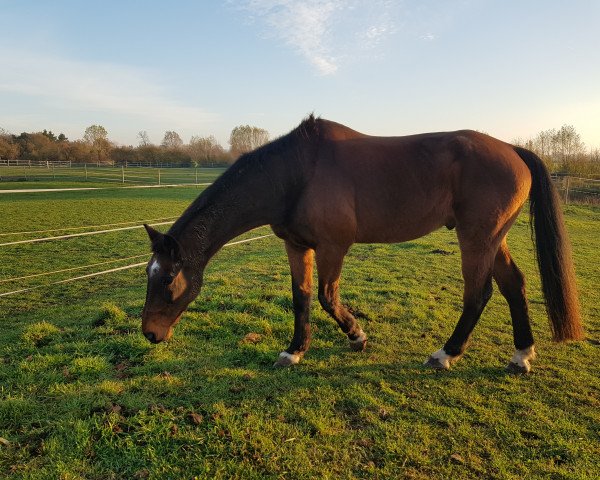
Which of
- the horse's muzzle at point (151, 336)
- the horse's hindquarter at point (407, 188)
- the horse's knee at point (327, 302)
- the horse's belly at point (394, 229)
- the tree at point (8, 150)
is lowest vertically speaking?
the horse's muzzle at point (151, 336)

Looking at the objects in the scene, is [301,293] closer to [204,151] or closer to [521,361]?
[521,361]

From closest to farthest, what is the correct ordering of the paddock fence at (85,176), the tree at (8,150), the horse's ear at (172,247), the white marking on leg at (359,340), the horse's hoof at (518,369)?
the horse's ear at (172,247), the horse's hoof at (518,369), the white marking on leg at (359,340), the paddock fence at (85,176), the tree at (8,150)

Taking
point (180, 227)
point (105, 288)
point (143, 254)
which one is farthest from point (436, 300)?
point (143, 254)

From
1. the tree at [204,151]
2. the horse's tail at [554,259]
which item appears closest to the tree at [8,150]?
the tree at [204,151]

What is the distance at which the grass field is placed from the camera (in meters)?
2.36

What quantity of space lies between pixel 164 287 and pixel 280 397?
4.32ft

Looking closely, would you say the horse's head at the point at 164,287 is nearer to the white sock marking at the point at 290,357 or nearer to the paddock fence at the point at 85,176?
the white sock marking at the point at 290,357

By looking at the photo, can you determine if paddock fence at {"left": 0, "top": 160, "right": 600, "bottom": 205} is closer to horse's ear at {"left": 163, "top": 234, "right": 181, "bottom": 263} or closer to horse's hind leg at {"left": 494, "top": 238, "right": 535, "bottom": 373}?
horse's hind leg at {"left": 494, "top": 238, "right": 535, "bottom": 373}

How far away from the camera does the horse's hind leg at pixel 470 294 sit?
142 inches

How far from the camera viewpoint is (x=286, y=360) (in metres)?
3.67

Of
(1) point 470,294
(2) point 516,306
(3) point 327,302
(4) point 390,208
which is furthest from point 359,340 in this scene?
(2) point 516,306

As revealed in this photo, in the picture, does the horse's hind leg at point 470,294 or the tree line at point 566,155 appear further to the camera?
the tree line at point 566,155

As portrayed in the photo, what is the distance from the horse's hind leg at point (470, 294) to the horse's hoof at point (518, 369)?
18.6 inches

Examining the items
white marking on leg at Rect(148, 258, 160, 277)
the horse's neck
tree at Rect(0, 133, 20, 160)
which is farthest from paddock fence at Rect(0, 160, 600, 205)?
white marking on leg at Rect(148, 258, 160, 277)
